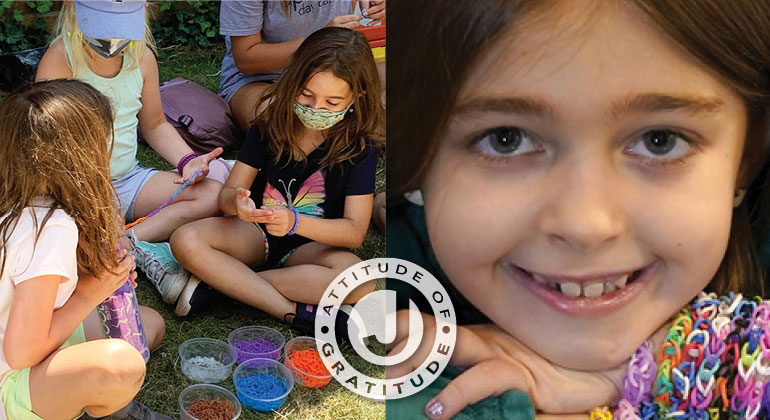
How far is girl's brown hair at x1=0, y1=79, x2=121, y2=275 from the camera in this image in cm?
212

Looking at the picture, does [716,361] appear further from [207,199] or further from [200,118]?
[200,118]

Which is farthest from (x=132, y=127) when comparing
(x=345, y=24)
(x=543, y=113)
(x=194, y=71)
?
(x=543, y=113)

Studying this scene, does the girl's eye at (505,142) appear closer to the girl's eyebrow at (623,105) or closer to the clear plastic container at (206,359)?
the girl's eyebrow at (623,105)

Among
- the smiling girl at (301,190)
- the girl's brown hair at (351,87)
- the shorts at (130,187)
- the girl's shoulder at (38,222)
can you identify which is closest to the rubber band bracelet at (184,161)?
the shorts at (130,187)

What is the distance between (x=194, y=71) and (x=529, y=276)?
11.1 feet

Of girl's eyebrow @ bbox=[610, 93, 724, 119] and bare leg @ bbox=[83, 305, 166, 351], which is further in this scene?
bare leg @ bbox=[83, 305, 166, 351]

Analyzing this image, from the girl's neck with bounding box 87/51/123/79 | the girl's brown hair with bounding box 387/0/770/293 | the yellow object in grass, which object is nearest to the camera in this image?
the girl's brown hair with bounding box 387/0/770/293

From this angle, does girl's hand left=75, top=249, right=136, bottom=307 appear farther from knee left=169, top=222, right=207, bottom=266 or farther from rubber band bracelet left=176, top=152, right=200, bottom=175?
rubber band bracelet left=176, top=152, right=200, bottom=175

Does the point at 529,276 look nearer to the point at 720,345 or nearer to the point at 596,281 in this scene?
the point at 596,281

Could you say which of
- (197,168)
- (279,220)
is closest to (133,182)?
(197,168)

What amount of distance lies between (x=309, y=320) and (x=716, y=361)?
139cm

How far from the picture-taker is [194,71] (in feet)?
16.0

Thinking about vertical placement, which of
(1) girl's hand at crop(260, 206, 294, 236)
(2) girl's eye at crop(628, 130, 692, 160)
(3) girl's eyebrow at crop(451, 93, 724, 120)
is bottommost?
(1) girl's hand at crop(260, 206, 294, 236)

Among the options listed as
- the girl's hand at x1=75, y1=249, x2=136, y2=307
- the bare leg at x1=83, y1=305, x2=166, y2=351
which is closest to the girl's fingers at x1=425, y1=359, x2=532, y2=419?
the girl's hand at x1=75, y1=249, x2=136, y2=307
